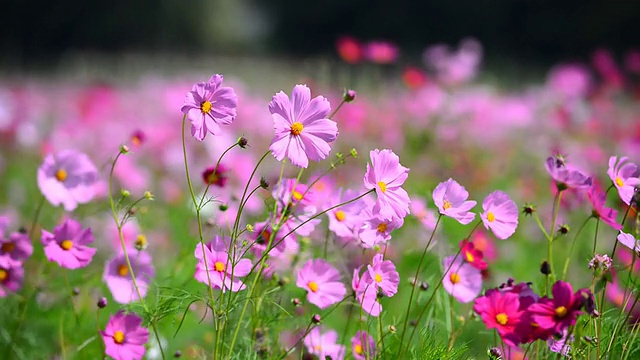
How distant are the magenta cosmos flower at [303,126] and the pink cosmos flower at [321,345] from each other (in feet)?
1.09

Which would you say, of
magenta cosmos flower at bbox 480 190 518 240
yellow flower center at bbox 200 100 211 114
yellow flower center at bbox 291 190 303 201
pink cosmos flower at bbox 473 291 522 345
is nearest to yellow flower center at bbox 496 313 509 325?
pink cosmos flower at bbox 473 291 522 345

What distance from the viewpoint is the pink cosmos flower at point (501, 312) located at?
961 millimetres

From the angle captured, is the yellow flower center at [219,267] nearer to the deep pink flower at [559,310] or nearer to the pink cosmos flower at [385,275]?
the pink cosmos flower at [385,275]

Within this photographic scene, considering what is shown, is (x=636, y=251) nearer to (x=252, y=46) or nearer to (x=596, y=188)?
(x=596, y=188)

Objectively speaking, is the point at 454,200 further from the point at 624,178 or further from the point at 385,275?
the point at 624,178

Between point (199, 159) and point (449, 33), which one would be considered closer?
point (199, 159)

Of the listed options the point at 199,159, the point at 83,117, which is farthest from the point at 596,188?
the point at 83,117

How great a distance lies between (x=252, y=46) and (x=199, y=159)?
29.5 feet

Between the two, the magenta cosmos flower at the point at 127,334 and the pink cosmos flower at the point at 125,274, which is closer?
the magenta cosmos flower at the point at 127,334

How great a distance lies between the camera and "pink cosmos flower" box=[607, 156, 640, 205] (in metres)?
1.03

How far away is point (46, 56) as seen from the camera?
11297mm

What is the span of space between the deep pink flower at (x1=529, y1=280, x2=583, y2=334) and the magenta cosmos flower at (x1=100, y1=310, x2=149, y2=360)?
547 mm

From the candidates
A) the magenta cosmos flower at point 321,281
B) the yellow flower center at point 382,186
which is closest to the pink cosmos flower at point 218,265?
the magenta cosmos flower at point 321,281

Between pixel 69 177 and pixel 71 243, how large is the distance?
0.71ft
